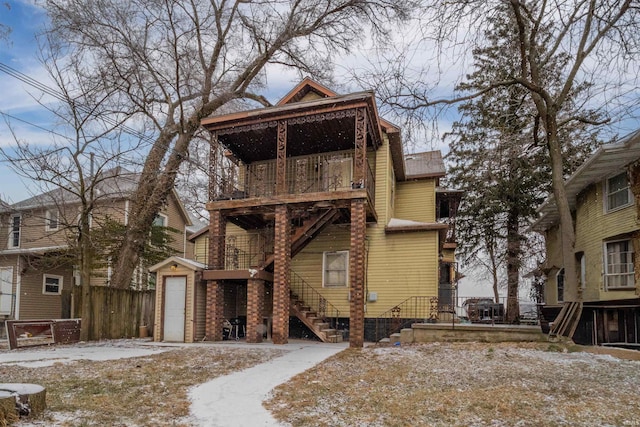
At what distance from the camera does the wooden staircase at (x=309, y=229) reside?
45.6 ft

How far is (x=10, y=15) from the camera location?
737 cm

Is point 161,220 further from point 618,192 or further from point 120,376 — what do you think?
point 618,192

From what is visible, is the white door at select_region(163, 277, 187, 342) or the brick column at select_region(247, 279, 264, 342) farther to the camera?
the white door at select_region(163, 277, 187, 342)

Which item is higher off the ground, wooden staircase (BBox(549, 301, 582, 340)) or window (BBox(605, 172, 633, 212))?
window (BBox(605, 172, 633, 212))

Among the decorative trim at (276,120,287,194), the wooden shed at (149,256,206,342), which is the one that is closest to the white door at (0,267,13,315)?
the wooden shed at (149,256,206,342)

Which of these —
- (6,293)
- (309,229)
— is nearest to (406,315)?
(309,229)

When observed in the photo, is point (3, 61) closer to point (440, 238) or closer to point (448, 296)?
point (440, 238)

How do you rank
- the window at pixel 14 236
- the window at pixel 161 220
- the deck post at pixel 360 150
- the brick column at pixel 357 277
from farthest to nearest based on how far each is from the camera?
1. the window at pixel 161 220
2. the window at pixel 14 236
3. the deck post at pixel 360 150
4. the brick column at pixel 357 277

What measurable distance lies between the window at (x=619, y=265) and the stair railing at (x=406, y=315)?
5.40 meters

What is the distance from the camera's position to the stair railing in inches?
569

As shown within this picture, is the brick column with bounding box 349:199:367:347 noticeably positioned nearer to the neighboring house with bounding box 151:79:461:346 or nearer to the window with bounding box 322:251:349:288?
the neighboring house with bounding box 151:79:461:346

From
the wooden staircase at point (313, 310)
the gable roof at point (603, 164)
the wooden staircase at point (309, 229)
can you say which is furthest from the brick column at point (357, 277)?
the gable roof at point (603, 164)

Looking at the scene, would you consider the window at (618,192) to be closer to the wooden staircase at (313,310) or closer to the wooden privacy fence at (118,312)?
the wooden staircase at (313,310)

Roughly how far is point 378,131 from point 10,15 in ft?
33.3
